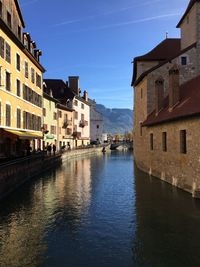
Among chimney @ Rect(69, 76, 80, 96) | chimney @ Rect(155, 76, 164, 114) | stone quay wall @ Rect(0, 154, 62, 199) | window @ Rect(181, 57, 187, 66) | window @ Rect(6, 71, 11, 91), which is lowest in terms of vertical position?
stone quay wall @ Rect(0, 154, 62, 199)

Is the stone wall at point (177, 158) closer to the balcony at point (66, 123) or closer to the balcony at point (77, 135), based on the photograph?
the balcony at point (66, 123)

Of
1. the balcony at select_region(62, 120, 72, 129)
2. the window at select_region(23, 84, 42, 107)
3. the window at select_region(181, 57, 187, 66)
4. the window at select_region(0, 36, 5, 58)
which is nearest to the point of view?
the window at select_region(0, 36, 5, 58)

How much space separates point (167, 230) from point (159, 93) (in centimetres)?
1723

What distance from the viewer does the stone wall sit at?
1719cm

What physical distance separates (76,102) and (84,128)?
1137 cm

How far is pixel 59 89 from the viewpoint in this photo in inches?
2886

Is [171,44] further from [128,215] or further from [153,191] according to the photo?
[128,215]

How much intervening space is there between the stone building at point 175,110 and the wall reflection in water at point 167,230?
1699 millimetres

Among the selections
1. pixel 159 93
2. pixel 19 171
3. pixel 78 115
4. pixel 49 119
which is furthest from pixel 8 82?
pixel 78 115

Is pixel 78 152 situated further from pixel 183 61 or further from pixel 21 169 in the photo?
pixel 21 169

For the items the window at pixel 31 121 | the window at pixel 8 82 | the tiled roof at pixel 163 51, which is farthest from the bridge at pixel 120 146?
the window at pixel 8 82

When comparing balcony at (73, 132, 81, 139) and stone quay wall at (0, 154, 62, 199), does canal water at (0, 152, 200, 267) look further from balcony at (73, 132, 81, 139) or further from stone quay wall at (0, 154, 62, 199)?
balcony at (73, 132, 81, 139)

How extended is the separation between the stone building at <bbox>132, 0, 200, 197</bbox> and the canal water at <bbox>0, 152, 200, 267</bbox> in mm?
1807

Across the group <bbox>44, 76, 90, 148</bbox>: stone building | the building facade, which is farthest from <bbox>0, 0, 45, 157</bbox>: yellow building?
<bbox>44, 76, 90, 148</bbox>: stone building
